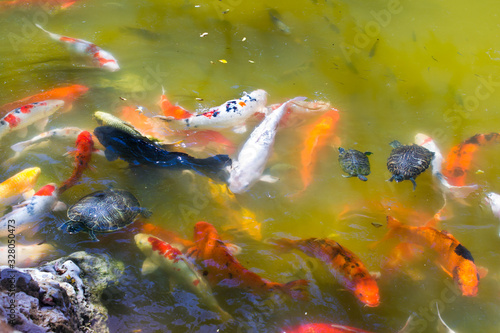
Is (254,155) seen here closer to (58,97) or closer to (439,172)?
(439,172)

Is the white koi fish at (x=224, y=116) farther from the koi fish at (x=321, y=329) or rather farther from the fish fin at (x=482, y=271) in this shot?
the fish fin at (x=482, y=271)

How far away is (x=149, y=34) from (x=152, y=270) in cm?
572

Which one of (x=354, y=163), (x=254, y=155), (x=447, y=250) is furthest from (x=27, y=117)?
(x=447, y=250)

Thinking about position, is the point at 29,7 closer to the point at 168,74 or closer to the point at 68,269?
the point at 168,74

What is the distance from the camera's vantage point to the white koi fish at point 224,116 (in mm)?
5891

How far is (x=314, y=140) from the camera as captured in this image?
587 centimetres

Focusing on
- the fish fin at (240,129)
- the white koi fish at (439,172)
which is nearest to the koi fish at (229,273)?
the fish fin at (240,129)

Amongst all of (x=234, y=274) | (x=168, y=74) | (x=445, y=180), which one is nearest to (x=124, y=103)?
(x=168, y=74)

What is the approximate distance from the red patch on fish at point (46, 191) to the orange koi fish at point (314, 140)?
3.78 metres

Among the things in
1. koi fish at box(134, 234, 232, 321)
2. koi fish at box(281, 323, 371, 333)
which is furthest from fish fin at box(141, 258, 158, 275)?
koi fish at box(281, 323, 371, 333)

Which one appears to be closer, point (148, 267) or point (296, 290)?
point (296, 290)

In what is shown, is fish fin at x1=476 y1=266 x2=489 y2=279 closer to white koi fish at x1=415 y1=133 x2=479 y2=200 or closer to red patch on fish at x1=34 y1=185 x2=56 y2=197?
white koi fish at x1=415 y1=133 x2=479 y2=200

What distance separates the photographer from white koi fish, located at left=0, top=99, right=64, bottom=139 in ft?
18.4

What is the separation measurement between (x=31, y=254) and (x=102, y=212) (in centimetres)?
93
